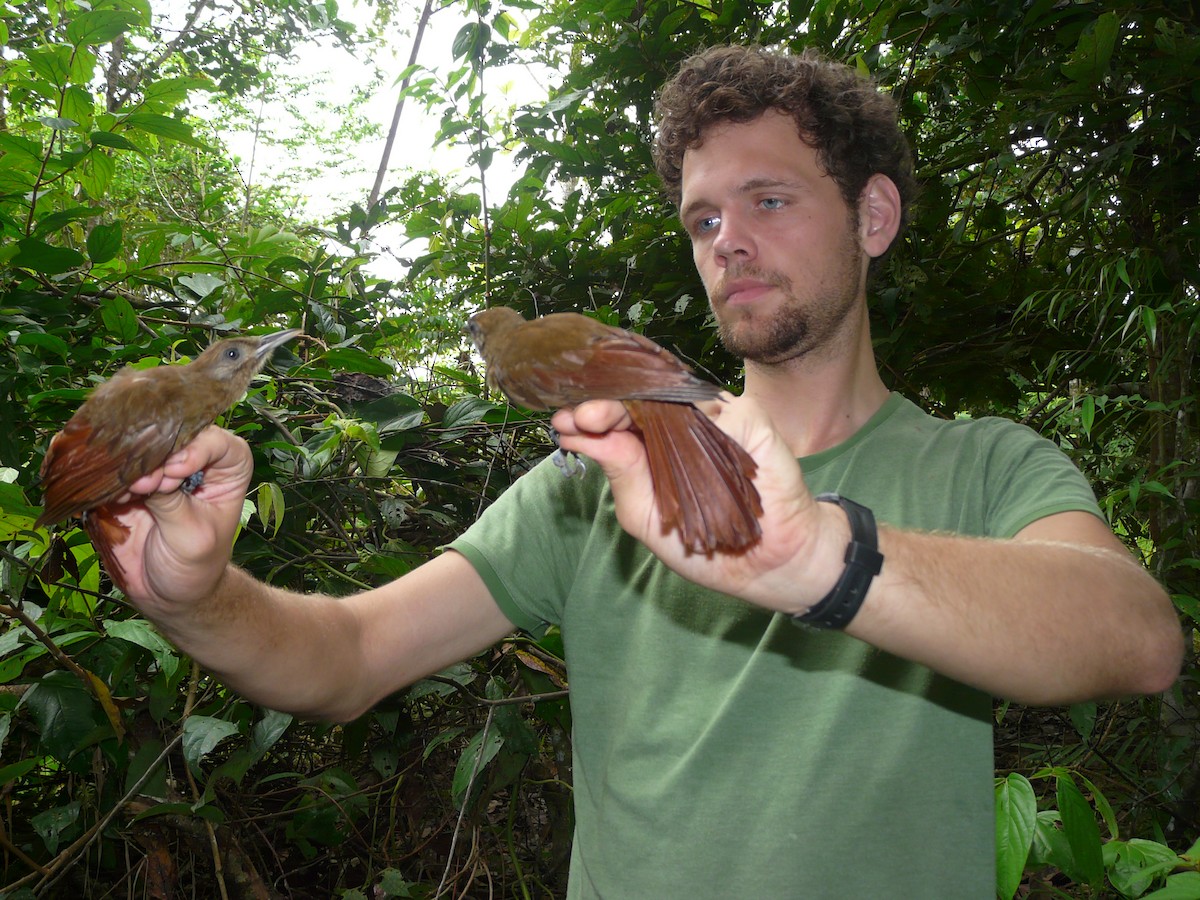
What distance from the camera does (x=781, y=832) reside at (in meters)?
1.57

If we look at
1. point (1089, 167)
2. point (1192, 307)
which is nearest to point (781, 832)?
point (1192, 307)

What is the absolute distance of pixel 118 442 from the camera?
4.35 ft

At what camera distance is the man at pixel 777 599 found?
1.14 m

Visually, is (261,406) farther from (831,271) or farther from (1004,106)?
(1004,106)

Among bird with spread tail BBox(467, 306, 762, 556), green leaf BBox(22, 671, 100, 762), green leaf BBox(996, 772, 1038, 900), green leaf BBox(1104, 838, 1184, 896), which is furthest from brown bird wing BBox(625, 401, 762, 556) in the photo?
green leaf BBox(22, 671, 100, 762)

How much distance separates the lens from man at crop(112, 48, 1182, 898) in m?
1.14

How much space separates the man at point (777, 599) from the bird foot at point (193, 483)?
0.08ft

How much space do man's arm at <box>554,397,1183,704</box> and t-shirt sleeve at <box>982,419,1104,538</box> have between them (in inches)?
7.6

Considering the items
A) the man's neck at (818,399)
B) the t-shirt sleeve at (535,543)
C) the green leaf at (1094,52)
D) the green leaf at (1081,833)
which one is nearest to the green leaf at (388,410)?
the t-shirt sleeve at (535,543)

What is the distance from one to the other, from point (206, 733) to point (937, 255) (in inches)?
127

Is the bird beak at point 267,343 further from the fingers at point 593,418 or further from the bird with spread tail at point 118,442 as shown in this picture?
the fingers at point 593,418

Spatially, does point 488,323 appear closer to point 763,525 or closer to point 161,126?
point 763,525

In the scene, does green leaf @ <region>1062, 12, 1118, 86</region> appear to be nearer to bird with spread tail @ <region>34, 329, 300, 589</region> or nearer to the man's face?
the man's face

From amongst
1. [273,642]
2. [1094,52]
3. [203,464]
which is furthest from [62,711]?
[1094,52]
